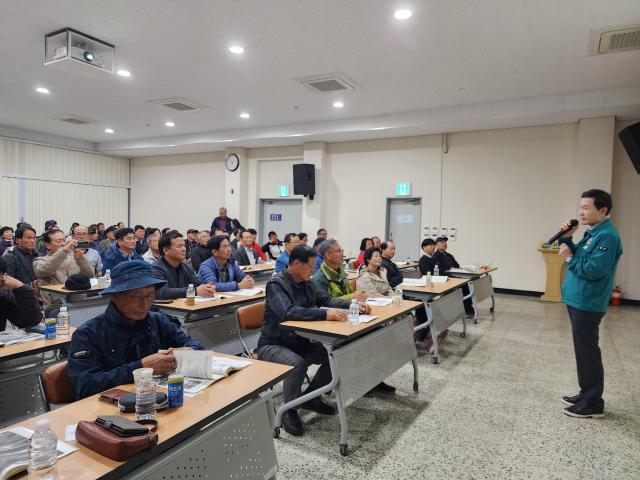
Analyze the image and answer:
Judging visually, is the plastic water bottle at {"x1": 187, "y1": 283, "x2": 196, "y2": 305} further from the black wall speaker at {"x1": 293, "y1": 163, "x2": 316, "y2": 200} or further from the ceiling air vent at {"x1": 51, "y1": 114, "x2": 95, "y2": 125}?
the ceiling air vent at {"x1": 51, "y1": 114, "x2": 95, "y2": 125}

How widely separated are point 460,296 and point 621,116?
5.34 metres

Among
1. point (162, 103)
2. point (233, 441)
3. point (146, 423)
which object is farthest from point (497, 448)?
point (162, 103)

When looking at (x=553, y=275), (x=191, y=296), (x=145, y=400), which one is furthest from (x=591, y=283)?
(x=553, y=275)

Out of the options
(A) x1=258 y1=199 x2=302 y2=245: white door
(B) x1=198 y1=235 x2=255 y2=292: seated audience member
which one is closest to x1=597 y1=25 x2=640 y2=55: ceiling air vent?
(B) x1=198 y1=235 x2=255 y2=292: seated audience member

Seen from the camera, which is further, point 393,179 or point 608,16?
point 393,179

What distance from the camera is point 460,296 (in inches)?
209

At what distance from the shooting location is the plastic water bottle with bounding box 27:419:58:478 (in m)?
1.16

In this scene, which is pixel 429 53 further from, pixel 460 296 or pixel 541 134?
pixel 541 134

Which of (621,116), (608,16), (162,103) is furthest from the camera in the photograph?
(162,103)

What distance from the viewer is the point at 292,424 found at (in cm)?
292

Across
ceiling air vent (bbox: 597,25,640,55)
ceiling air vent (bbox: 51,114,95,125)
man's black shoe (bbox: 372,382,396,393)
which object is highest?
ceiling air vent (bbox: 51,114,95,125)

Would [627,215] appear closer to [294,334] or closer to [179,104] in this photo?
[294,334]

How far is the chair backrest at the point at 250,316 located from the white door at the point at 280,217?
812cm

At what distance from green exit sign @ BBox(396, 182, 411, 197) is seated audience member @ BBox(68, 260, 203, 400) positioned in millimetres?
8436
